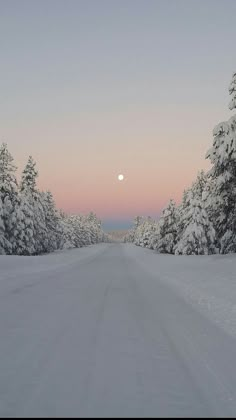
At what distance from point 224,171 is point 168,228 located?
36.3 meters

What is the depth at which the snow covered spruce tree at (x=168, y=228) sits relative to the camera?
58750mm

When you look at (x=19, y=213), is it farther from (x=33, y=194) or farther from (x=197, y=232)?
(x=197, y=232)

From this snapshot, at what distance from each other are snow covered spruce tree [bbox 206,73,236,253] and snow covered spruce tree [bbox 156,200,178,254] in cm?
3244

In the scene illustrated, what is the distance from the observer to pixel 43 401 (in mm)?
4574

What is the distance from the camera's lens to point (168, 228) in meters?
59.6

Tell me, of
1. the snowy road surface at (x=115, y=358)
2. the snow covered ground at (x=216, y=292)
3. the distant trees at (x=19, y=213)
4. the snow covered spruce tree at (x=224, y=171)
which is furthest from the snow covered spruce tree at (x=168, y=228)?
the snowy road surface at (x=115, y=358)

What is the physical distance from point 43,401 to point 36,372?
1.04 meters

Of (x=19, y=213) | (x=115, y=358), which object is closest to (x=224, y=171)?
(x=115, y=358)

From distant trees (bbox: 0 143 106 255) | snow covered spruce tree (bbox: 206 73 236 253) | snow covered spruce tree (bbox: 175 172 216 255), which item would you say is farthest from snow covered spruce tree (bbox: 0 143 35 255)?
snow covered spruce tree (bbox: 206 73 236 253)

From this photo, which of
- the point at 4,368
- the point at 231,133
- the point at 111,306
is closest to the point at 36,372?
the point at 4,368

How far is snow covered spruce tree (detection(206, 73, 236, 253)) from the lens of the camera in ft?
75.2

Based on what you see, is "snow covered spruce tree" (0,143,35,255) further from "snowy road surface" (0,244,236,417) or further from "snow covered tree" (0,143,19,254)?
"snowy road surface" (0,244,236,417)

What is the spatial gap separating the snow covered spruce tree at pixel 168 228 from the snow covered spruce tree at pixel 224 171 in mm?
32435

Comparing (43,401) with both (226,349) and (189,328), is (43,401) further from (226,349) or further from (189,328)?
(189,328)
